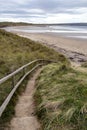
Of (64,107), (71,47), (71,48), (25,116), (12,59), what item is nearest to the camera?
(64,107)

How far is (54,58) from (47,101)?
19.9 metres

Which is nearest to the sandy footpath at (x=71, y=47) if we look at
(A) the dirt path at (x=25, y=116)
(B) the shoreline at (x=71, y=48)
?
(B) the shoreline at (x=71, y=48)

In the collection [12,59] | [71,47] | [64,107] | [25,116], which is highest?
[64,107]

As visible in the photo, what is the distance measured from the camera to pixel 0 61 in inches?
642

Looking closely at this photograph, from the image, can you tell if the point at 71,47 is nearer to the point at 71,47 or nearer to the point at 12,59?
the point at 71,47

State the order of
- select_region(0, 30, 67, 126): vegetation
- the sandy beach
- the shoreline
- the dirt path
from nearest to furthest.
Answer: the dirt path, select_region(0, 30, 67, 126): vegetation, the shoreline, the sandy beach

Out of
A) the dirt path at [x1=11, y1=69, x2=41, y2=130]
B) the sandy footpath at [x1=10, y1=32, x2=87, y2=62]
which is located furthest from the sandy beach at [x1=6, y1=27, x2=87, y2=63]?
the dirt path at [x1=11, y1=69, x2=41, y2=130]

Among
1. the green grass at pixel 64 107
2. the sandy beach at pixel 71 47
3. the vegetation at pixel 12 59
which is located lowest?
the sandy beach at pixel 71 47

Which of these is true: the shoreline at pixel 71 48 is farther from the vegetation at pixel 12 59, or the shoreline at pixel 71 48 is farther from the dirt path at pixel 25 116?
the dirt path at pixel 25 116

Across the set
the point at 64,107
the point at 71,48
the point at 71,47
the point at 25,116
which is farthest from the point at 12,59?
the point at 71,47

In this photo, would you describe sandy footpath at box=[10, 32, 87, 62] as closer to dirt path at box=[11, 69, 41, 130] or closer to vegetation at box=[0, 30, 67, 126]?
vegetation at box=[0, 30, 67, 126]

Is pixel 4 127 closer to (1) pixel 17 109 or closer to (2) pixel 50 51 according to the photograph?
(1) pixel 17 109

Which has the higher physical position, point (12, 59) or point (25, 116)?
point (25, 116)

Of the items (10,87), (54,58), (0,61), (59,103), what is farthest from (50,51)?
(59,103)
